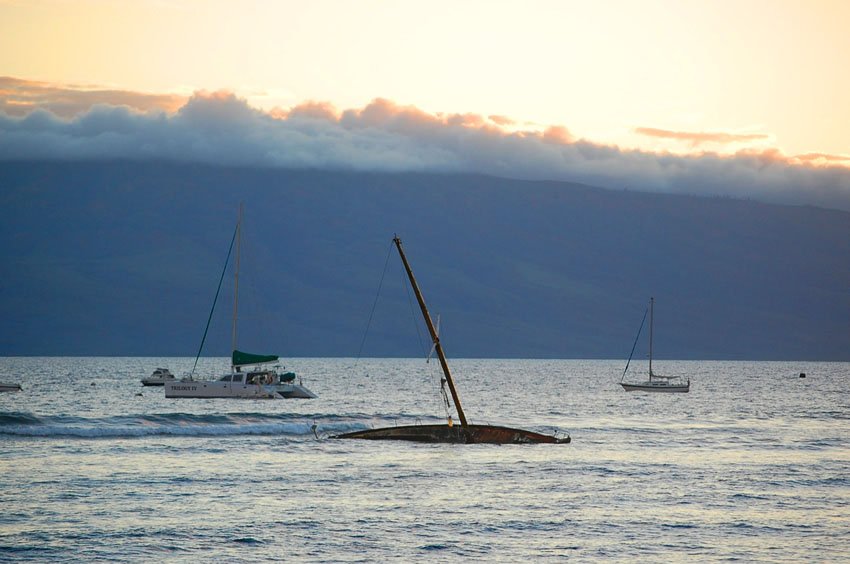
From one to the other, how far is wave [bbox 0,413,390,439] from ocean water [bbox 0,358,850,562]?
0.20 m

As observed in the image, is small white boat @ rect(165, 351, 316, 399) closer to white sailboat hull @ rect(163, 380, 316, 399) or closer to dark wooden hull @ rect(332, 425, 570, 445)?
white sailboat hull @ rect(163, 380, 316, 399)

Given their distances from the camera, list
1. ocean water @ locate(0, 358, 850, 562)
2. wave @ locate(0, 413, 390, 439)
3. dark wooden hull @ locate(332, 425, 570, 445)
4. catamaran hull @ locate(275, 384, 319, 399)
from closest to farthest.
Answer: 1. ocean water @ locate(0, 358, 850, 562)
2. dark wooden hull @ locate(332, 425, 570, 445)
3. wave @ locate(0, 413, 390, 439)
4. catamaran hull @ locate(275, 384, 319, 399)

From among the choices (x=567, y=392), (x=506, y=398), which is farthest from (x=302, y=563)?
(x=567, y=392)

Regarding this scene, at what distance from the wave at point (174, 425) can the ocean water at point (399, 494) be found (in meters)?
0.20

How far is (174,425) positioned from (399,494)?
37.4 meters

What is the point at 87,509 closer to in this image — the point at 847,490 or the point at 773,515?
the point at 773,515

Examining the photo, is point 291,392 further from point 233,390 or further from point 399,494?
point 399,494

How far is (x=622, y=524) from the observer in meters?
40.8

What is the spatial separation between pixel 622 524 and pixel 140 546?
55.2 feet

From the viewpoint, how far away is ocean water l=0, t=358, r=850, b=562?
119ft

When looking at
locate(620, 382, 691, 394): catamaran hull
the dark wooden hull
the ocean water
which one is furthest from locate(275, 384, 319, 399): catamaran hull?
locate(620, 382, 691, 394): catamaran hull

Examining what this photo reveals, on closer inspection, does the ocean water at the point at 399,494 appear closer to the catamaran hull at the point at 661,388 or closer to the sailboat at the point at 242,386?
the sailboat at the point at 242,386

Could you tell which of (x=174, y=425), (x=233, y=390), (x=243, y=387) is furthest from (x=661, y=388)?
(x=174, y=425)

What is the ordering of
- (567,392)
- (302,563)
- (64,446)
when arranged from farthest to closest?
(567,392)
(64,446)
(302,563)
